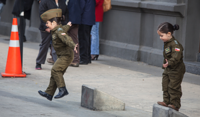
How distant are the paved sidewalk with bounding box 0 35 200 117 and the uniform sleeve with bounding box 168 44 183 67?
0.84m

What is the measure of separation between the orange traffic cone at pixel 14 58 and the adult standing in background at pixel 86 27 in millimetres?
2236

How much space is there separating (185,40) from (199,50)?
1.58 ft

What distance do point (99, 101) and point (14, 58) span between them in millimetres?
2625

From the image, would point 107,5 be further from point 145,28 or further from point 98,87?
point 98,87

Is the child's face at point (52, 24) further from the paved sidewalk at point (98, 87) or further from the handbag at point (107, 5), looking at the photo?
the handbag at point (107, 5)

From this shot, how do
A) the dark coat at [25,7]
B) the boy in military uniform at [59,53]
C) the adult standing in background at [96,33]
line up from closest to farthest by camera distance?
the boy in military uniform at [59,53] → the dark coat at [25,7] → the adult standing in background at [96,33]

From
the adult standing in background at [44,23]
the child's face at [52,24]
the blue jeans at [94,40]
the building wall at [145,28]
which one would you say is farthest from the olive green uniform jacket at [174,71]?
the blue jeans at [94,40]

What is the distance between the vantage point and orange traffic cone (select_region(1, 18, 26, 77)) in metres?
7.47

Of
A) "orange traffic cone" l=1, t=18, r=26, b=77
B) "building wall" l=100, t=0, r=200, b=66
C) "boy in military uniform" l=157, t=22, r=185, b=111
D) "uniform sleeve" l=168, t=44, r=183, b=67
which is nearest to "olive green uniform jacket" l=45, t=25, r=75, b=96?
"boy in military uniform" l=157, t=22, r=185, b=111

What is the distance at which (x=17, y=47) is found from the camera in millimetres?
7531

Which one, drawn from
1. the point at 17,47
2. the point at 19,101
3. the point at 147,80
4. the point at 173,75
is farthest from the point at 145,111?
the point at 17,47

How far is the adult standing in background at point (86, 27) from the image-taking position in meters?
9.38

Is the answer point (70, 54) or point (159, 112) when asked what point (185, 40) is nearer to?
point (70, 54)

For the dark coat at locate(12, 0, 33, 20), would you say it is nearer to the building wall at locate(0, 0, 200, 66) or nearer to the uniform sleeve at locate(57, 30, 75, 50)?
the uniform sleeve at locate(57, 30, 75, 50)
